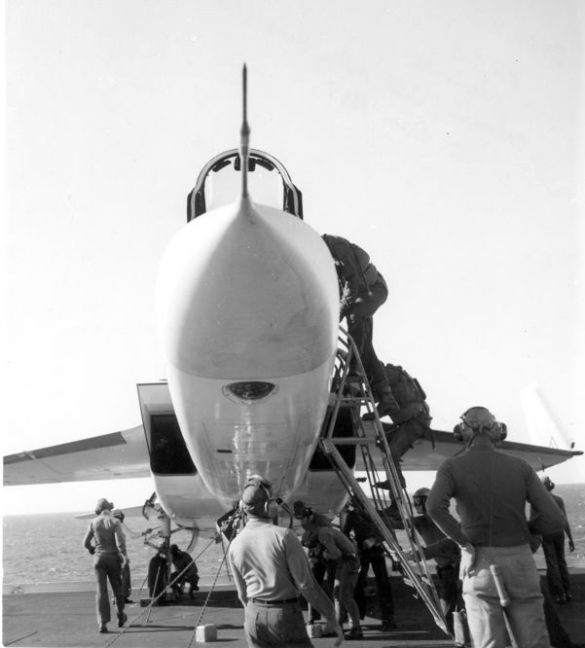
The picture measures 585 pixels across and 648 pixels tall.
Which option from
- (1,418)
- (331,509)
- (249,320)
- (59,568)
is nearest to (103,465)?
(331,509)

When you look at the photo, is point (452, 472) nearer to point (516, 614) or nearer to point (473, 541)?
point (473, 541)

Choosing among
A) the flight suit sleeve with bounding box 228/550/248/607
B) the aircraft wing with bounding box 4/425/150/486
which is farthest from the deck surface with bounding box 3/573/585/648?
the flight suit sleeve with bounding box 228/550/248/607

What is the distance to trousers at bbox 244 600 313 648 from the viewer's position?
322cm

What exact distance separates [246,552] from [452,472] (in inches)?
42.0

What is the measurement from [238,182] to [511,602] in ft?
11.8

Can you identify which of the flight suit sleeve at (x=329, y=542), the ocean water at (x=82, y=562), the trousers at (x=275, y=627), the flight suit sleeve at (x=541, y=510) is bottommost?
the ocean water at (x=82, y=562)

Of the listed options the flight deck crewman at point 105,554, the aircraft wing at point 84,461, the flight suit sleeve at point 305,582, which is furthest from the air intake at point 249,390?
the aircraft wing at point 84,461

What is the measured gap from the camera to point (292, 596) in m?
3.28

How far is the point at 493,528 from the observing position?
3.37m

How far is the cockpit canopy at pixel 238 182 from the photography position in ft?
18.6

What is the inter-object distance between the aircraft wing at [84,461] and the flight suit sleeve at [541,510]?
6713 millimetres

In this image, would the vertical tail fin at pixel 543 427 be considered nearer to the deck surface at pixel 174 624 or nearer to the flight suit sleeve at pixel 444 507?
the deck surface at pixel 174 624

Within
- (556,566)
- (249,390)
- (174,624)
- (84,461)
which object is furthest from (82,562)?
(249,390)

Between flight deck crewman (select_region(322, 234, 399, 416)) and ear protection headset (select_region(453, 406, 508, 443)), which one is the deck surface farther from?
ear protection headset (select_region(453, 406, 508, 443))
